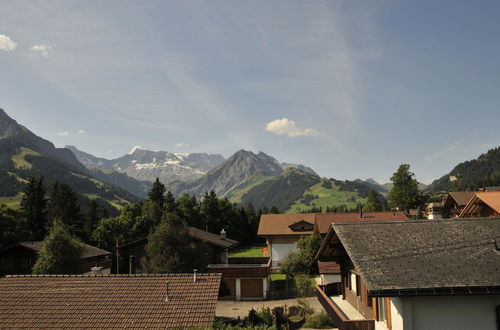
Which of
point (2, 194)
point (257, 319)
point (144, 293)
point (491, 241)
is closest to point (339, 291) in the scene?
point (257, 319)

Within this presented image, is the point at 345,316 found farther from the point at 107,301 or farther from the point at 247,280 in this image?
the point at 247,280

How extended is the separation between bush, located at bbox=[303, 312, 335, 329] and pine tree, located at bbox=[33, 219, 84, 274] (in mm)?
19662

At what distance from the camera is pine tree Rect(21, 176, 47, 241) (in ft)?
212

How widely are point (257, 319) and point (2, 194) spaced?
213 metres

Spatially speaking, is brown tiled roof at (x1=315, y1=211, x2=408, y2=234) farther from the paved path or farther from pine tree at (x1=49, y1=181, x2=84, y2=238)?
pine tree at (x1=49, y1=181, x2=84, y2=238)

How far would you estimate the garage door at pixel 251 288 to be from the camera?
39312mm

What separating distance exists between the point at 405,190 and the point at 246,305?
46.8m

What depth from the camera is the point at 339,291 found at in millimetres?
25172

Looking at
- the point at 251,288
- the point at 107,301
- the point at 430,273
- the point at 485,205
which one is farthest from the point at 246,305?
the point at 430,273

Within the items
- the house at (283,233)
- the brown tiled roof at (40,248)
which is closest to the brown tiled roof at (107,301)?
the brown tiled roof at (40,248)

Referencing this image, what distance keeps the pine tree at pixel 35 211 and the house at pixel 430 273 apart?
6445 centimetres

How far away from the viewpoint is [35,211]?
65.2 metres

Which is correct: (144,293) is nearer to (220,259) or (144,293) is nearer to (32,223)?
(220,259)

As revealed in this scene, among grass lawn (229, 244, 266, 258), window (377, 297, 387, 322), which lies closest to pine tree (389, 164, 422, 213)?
grass lawn (229, 244, 266, 258)
